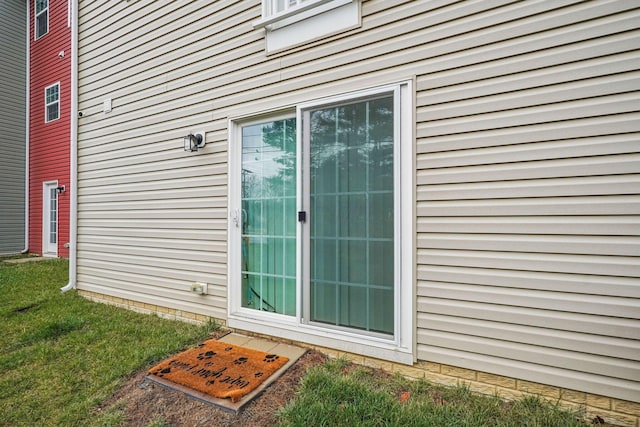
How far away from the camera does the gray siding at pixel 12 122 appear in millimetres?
8492

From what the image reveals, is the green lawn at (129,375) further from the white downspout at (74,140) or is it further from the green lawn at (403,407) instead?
the white downspout at (74,140)

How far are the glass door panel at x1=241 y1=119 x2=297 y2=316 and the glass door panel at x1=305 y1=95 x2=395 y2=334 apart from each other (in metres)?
0.31

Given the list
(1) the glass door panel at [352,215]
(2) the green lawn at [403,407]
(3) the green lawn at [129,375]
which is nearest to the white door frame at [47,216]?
(3) the green lawn at [129,375]

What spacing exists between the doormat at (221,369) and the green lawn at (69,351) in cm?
26

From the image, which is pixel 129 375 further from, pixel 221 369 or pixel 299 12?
pixel 299 12

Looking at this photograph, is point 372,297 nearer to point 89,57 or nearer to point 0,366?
point 0,366

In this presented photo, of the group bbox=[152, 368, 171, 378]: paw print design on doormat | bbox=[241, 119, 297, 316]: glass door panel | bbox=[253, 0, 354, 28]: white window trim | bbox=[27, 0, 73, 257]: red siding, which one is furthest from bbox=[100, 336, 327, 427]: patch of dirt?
bbox=[27, 0, 73, 257]: red siding

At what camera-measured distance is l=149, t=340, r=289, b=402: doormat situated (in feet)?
6.90

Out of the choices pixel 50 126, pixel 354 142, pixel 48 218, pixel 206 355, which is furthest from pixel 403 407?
pixel 50 126

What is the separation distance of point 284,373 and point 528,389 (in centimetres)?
158

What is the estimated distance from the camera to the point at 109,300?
14.0 feet

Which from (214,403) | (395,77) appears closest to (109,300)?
(214,403)

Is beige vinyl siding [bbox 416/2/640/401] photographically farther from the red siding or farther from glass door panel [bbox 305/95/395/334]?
the red siding

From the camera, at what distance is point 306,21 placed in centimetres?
270
